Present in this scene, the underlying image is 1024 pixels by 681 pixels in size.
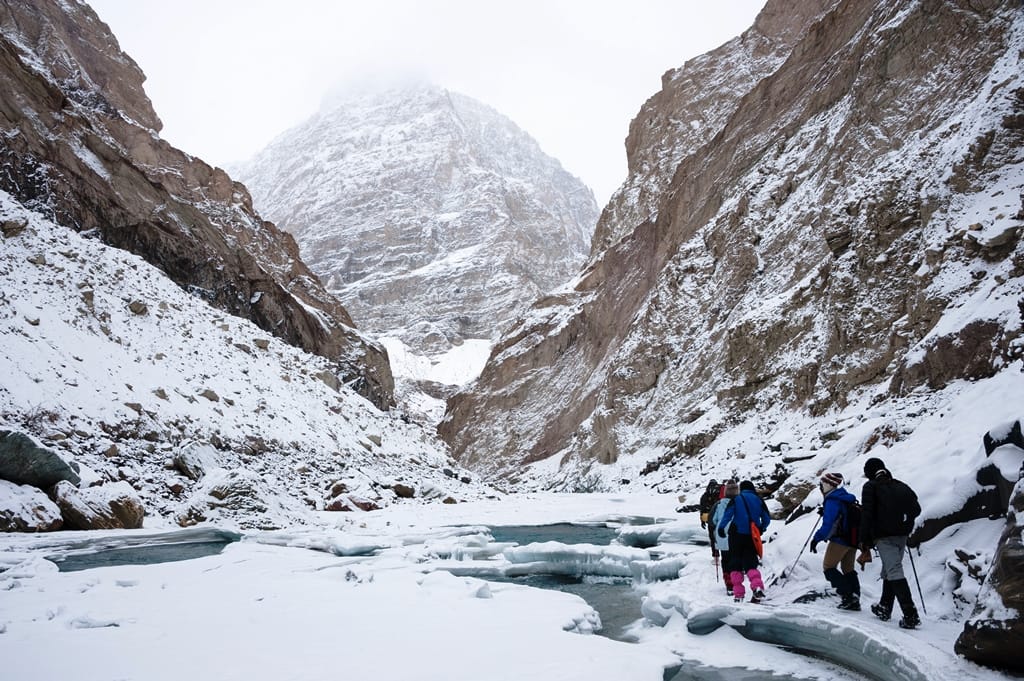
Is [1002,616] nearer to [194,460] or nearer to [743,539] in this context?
[743,539]

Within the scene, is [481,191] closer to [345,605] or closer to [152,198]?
[152,198]

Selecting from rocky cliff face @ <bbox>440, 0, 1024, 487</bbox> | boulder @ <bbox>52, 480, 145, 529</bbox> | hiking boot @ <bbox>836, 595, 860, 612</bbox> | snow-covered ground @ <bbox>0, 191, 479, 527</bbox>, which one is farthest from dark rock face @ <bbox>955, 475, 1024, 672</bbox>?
snow-covered ground @ <bbox>0, 191, 479, 527</bbox>

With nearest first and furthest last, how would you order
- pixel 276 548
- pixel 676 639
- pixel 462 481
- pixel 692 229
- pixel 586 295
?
1. pixel 676 639
2. pixel 276 548
3. pixel 462 481
4. pixel 692 229
5. pixel 586 295

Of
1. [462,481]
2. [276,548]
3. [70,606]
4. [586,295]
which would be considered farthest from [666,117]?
[70,606]

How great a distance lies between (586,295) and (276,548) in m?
52.3

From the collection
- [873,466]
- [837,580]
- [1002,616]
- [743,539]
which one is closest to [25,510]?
[743,539]

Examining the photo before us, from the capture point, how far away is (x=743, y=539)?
22.6ft

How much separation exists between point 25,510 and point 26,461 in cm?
97

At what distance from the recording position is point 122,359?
61.5 feet

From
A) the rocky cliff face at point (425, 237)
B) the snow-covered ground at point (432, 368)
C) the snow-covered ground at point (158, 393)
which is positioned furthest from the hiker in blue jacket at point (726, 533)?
the rocky cliff face at point (425, 237)

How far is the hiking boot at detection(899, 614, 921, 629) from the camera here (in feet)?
16.8

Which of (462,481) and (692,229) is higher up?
(692,229)

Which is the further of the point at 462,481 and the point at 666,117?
the point at 666,117

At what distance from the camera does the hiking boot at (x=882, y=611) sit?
543cm
